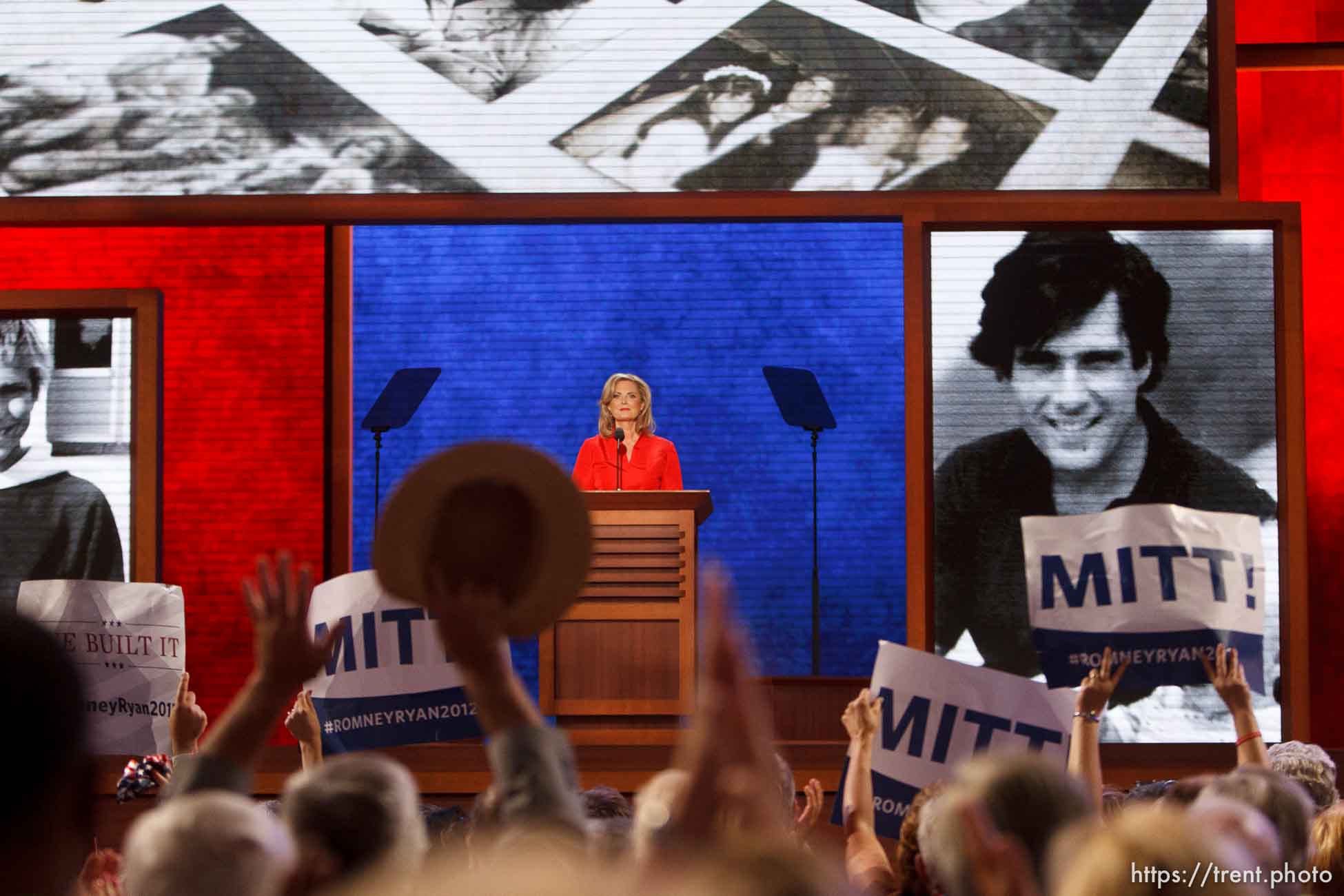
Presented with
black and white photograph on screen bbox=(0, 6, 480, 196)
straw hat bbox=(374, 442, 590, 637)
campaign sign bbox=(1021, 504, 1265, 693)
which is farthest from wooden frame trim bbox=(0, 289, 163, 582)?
straw hat bbox=(374, 442, 590, 637)

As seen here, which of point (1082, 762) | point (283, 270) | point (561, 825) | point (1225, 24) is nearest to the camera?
point (561, 825)

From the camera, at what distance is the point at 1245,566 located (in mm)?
3641

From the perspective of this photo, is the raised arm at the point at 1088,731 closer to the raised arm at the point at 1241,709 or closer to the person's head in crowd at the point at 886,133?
the raised arm at the point at 1241,709

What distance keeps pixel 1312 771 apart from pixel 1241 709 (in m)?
0.16

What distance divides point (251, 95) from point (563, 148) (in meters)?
1.21

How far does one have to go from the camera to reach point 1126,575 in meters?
3.44

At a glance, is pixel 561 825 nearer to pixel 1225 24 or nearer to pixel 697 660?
pixel 697 660

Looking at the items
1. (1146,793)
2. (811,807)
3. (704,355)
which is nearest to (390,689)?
(811,807)

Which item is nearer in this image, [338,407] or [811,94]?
[811,94]

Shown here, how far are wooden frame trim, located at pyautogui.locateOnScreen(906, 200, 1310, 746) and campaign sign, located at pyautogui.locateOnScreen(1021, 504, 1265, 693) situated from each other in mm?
1825

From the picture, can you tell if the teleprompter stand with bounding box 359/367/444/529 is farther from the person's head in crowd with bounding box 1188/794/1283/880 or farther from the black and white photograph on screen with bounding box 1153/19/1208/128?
the person's head in crowd with bounding box 1188/794/1283/880

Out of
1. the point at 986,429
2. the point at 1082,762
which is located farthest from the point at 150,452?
the point at 1082,762

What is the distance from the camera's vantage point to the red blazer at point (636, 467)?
6.31 metres

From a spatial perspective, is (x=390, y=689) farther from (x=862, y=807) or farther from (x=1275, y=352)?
(x=1275, y=352)
